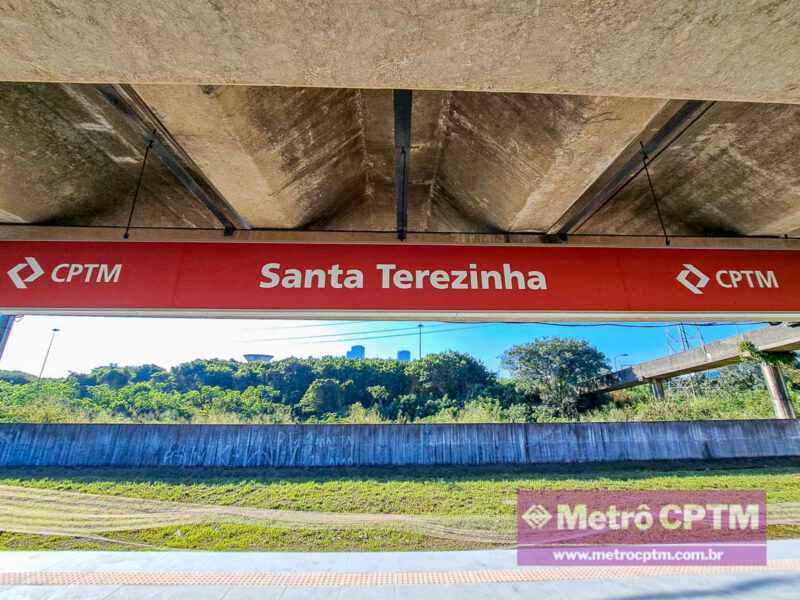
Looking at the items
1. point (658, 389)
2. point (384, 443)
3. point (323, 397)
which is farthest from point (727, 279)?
point (323, 397)

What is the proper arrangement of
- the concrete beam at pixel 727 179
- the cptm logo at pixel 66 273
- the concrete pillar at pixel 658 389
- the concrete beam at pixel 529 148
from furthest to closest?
the concrete pillar at pixel 658 389 → the cptm logo at pixel 66 273 → the concrete beam at pixel 727 179 → the concrete beam at pixel 529 148

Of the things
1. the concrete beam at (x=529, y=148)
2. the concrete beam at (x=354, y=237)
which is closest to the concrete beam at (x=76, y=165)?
the concrete beam at (x=354, y=237)

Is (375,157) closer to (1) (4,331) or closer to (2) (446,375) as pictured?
(1) (4,331)

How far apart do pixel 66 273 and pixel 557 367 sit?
84.3 ft

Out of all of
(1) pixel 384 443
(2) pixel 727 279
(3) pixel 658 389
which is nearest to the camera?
(2) pixel 727 279

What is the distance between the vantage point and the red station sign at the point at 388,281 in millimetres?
1953

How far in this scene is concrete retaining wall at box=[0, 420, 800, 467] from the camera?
10.5m

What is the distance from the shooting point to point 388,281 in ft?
6.70

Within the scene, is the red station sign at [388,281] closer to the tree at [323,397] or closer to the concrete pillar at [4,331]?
the concrete pillar at [4,331]

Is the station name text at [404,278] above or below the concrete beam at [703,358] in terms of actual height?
below

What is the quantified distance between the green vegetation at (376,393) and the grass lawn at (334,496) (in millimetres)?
5840

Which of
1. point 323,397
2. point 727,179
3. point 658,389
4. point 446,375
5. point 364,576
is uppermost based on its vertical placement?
point 446,375

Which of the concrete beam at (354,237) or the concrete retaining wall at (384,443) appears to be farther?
the concrete retaining wall at (384,443)

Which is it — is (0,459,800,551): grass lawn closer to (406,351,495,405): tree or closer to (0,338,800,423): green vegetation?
(0,338,800,423): green vegetation
